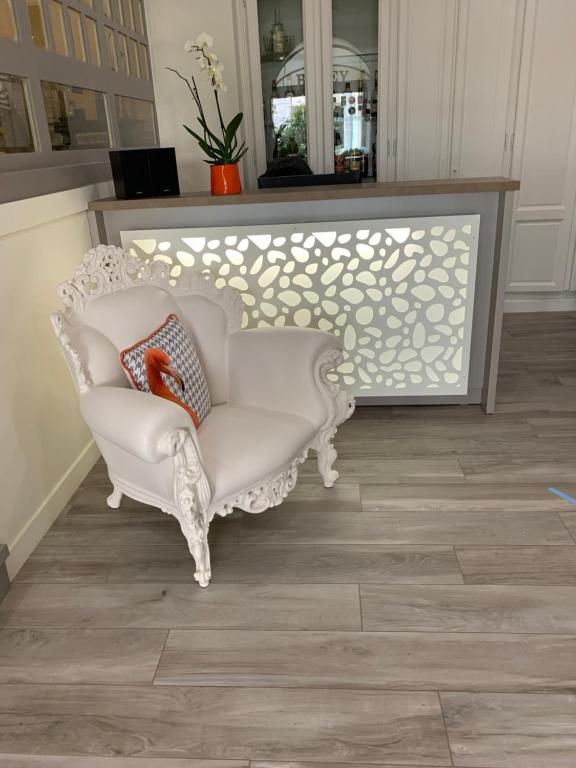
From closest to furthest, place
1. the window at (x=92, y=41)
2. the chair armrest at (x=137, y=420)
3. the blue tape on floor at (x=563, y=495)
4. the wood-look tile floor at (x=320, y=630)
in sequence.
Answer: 1. the wood-look tile floor at (x=320, y=630)
2. the chair armrest at (x=137, y=420)
3. the blue tape on floor at (x=563, y=495)
4. the window at (x=92, y=41)

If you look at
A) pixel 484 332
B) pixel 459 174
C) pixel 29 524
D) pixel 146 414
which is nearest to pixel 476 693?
pixel 146 414

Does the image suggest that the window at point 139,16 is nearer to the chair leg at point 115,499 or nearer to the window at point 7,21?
the window at point 7,21

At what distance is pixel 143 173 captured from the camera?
94.5 inches

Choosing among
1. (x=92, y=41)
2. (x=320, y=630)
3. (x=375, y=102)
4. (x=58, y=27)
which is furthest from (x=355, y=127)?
(x=320, y=630)

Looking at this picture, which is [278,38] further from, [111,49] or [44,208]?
[44,208]

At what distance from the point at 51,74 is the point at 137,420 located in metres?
1.61

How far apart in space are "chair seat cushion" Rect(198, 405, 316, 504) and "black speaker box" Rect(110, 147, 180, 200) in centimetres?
108

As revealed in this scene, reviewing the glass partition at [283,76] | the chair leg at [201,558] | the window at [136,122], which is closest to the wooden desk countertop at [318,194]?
the window at [136,122]

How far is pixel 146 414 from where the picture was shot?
150 centimetres

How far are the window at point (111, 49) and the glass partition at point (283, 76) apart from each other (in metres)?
1.02

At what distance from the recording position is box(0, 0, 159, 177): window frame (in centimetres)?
200

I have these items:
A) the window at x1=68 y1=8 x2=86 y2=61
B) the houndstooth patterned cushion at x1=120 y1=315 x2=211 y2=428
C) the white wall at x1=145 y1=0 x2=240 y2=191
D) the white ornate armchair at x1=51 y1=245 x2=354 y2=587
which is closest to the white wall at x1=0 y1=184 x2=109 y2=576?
the white ornate armchair at x1=51 y1=245 x2=354 y2=587

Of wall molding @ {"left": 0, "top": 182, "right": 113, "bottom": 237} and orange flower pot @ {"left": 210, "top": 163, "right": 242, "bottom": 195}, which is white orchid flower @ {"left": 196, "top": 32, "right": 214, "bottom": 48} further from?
wall molding @ {"left": 0, "top": 182, "right": 113, "bottom": 237}

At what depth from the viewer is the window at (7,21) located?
1.93 metres
